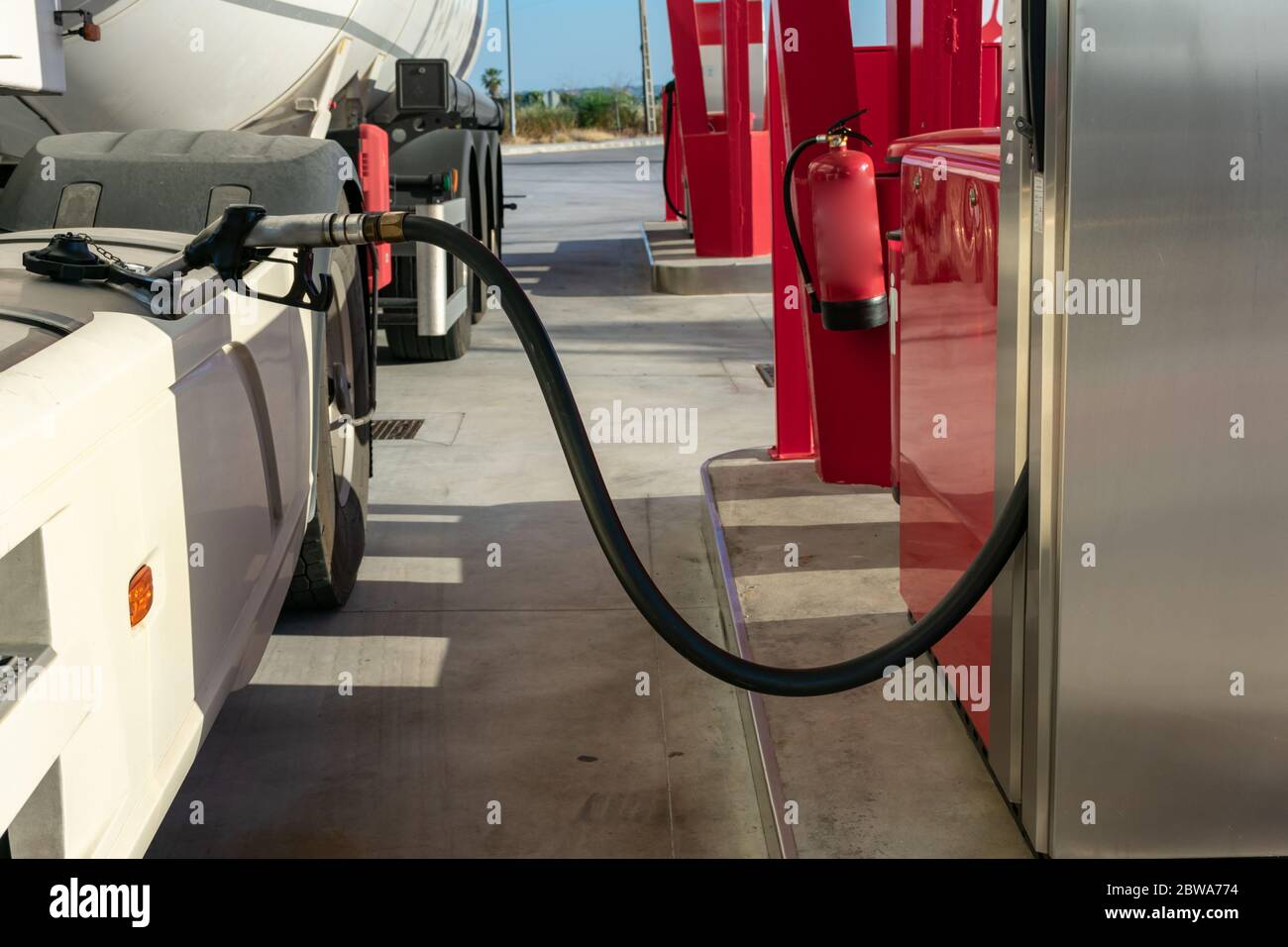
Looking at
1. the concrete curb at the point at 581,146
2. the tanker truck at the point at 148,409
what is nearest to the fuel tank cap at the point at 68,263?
the tanker truck at the point at 148,409

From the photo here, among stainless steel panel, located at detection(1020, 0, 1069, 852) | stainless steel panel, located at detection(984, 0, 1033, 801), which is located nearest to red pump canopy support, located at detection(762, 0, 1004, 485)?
stainless steel panel, located at detection(984, 0, 1033, 801)

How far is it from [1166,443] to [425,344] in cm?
707

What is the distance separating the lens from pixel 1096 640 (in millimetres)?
2488

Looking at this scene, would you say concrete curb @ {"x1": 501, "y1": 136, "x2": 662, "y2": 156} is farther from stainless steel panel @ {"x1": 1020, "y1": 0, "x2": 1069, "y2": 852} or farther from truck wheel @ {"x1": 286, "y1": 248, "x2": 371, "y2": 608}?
stainless steel panel @ {"x1": 1020, "y1": 0, "x2": 1069, "y2": 852}

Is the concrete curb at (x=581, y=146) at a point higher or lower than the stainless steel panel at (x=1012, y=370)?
higher

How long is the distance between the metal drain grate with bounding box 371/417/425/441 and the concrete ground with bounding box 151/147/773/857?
0.34ft

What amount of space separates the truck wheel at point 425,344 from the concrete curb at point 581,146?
37.8 m

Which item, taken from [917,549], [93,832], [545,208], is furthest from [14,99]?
[545,208]

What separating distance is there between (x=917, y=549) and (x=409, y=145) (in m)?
6.18

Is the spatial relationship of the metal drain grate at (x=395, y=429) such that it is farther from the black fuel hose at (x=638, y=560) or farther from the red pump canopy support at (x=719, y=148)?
the red pump canopy support at (x=719, y=148)

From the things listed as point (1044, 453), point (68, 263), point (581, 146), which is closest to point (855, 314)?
point (1044, 453)

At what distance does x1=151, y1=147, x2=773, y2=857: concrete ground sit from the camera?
10.7 feet

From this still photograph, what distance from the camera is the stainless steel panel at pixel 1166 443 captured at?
2.25 metres

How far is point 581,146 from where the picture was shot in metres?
51.6
